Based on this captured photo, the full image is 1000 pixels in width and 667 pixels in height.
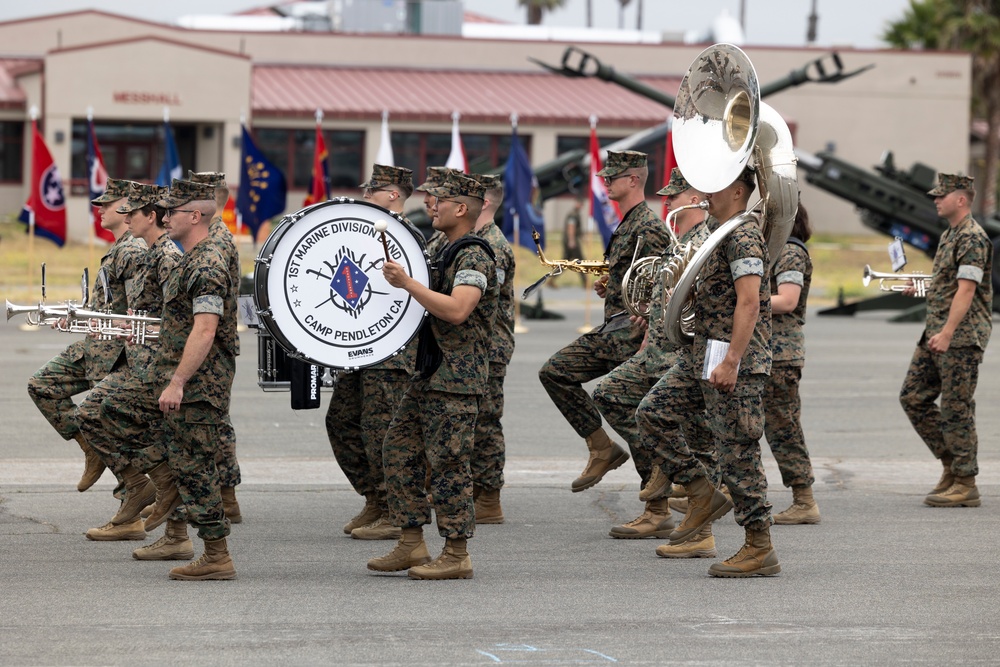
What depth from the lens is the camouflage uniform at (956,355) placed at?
8.88 metres

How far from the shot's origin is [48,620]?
616 cm

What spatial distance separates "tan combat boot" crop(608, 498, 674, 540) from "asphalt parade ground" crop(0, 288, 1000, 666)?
2.8 inches

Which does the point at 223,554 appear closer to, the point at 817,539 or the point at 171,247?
the point at 171,247

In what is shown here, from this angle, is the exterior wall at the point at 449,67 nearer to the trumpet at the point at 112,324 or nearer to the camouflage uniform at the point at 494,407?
the camouflage uniform at the point at 494,407

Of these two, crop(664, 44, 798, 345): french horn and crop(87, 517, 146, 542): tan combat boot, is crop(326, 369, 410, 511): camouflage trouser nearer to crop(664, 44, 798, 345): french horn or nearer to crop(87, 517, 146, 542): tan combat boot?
crop(87, 517, 146, 542): tan combat boot

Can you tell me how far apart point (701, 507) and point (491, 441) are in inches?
55.1

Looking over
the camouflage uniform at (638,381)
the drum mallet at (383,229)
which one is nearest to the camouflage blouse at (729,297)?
the camouflage uniform at (638,381)

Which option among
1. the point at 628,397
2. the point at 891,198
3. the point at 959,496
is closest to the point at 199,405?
the point at 628,397

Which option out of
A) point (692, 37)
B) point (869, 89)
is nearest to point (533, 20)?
point (692, 37)

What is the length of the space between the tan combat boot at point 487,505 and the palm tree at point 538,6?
226 feet

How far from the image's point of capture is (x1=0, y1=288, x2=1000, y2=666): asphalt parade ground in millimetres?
5840

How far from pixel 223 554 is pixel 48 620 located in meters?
0.98

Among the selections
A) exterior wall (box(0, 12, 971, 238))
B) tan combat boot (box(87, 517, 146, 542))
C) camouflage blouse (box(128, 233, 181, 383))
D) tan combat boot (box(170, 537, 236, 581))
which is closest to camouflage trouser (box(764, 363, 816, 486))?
tan combat boot (box(170, 537, 236, 581))

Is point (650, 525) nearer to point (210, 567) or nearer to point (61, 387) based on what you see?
point (210, 567)
